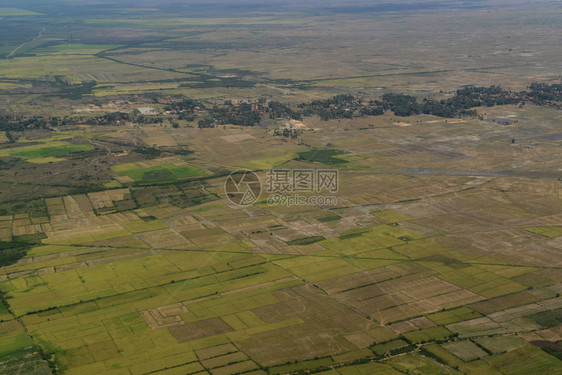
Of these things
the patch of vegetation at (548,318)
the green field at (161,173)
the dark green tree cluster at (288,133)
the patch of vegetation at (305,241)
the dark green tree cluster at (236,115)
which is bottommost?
the patch of vegetation at (548,318)

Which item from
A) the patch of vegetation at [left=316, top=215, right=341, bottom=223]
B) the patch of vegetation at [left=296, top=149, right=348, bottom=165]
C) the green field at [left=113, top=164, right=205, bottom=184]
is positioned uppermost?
the patch of vegetation at [left=296, top=149, right=348, bottom=165]

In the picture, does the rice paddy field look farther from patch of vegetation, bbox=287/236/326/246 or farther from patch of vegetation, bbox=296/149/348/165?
patch of vegetation, bbox=287/236/326/246

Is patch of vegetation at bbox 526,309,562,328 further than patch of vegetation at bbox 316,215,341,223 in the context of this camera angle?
No

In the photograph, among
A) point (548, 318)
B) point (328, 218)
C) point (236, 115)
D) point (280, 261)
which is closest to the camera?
point (548, 318)

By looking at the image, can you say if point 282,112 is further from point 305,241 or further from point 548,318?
point 548,318

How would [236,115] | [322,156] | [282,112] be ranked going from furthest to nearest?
1. [282,112]
2. [236,115]
3. [322,156]

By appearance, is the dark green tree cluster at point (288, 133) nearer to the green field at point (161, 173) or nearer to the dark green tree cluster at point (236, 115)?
the dark green tree cluster at point (236, 115)

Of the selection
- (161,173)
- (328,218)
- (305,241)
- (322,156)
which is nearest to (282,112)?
(322,156)

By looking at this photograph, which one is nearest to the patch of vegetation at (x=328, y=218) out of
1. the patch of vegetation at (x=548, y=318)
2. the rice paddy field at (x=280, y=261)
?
the rice paddy field at (x=280, y=261)

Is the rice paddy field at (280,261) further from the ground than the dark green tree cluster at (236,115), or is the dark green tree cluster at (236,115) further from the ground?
the dark green tree cluster at (236,115)

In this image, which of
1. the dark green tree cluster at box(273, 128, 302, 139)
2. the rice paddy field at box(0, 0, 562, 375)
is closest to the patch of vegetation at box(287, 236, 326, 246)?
the rice paddy field at box(0, 0, 562, 375)

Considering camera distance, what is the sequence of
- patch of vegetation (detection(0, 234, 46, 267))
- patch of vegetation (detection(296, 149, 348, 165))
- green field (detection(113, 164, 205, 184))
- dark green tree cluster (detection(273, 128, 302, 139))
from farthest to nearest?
dark green tree cluster (detection(273, 128, 302, 139)), patch of vegetation (detection(296, 149, 348, 165)), green field (detection(113, 164, 205, 184)), patch of vegetation (detection(0, 234, 46, 267))
